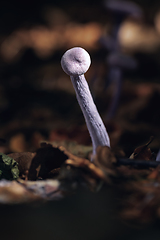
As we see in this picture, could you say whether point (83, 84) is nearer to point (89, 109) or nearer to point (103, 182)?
point (89, 109)

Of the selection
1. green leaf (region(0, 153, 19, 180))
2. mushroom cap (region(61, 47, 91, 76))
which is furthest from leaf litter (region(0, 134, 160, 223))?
mushroom cap (region(61, 47, 91, 76))

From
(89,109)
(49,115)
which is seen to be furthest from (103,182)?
(49,115)

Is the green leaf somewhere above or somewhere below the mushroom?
below

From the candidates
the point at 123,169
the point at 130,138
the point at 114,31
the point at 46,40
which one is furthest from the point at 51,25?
the point at 123,169

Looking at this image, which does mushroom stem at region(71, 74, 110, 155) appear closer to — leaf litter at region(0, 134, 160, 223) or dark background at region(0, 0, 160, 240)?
leaf litter at region(0, 134, 160, 223)

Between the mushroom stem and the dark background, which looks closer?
the dark background

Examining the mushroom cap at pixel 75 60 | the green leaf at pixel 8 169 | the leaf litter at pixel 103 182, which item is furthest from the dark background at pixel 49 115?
the mushroom cap at pixel 75 60
